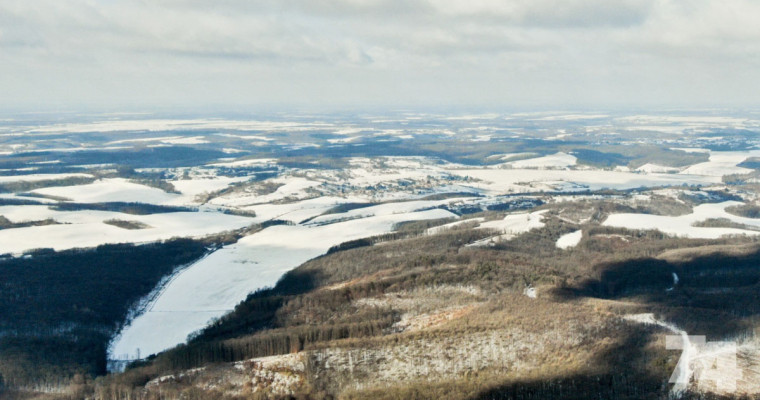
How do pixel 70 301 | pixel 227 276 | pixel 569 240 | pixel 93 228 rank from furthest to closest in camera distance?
pixel 93 228
pixel 569 240
pixel 227 276
pixel 70 301

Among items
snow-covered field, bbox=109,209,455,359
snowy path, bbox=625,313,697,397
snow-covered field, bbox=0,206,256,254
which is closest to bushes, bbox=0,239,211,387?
snow-covered field, bbox=109,209,455,359

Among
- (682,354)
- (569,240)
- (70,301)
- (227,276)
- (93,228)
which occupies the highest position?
(682,354)

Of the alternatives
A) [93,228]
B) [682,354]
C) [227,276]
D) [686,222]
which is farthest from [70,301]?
[686,222]

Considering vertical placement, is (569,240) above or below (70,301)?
above

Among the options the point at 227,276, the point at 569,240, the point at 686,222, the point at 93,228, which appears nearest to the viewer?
the point at 227,276

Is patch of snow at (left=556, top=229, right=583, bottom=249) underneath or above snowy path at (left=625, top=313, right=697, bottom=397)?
underneath

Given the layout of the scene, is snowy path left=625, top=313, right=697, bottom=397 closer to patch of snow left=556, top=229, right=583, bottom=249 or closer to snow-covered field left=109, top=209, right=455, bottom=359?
patch of snow left=556, top=229, right=583, bottom=249

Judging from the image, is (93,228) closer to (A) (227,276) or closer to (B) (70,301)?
(A) (227,276)

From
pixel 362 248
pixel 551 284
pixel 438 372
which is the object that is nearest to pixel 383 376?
pixel 438 372

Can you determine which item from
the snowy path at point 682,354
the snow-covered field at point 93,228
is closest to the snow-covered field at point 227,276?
the snow-covered field at point 93,228

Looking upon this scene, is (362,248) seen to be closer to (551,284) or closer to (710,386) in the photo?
(551,284)

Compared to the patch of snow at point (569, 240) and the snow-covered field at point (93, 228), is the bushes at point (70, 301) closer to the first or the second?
the snow-covered field at point (93, 228)
